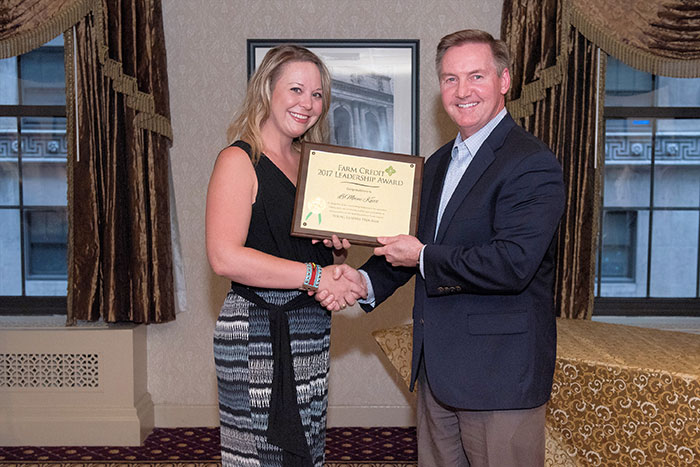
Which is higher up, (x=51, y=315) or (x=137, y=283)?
(x=137, y=283)

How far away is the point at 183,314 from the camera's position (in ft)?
13.7

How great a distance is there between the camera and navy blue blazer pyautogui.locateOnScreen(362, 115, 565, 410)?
1.89 metres

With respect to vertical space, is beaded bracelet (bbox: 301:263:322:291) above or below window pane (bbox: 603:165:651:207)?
below

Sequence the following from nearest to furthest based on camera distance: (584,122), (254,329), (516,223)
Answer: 1. (516,223)
2. (254,329)
3. (584,122)

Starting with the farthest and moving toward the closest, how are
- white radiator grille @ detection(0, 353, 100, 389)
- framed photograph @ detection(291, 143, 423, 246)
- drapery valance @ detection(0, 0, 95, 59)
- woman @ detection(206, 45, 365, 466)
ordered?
white radiator grille @ detection(0, 353, 100, 389) < drapery valance @ detection(0, 0, 95, 59) < framed photograph @ detection(291, 143, 423, 246) < woman @ detection(206, 45, 365, 466)

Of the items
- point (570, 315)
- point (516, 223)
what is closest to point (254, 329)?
point (516, 223)

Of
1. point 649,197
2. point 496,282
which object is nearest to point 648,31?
point 649,197

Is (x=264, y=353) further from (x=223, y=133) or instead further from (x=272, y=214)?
(x=223, y=133)

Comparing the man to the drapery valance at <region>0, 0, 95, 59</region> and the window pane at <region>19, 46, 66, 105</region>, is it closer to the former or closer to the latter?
the drapery valance at <region>0, 0, 95, 59</region>

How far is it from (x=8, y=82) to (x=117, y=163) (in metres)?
1.05

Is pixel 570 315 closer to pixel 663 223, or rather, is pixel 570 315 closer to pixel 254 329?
pixel 663 223

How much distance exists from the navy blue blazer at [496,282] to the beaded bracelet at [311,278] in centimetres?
36

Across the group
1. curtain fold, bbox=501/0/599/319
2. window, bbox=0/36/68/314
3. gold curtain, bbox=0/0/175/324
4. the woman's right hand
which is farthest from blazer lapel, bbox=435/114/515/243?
window, bbox=0/36/68/314

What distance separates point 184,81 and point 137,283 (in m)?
1.30
